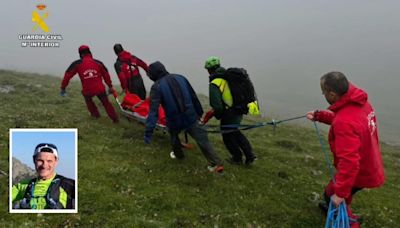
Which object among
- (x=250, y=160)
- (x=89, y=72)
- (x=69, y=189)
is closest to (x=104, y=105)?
(x=89, y=72)

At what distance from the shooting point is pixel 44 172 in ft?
30.2

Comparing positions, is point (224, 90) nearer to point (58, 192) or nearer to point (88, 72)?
point (58, 192)

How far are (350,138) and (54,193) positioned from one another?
22.4 feet

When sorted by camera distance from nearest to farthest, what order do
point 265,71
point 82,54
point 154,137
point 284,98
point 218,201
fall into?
point 218,201 → point 154,137 → point 82,54 → point 284,98 → point 265,71

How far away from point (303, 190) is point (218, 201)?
12.2 ft

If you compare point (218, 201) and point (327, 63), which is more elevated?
point (327, 63)

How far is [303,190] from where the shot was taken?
48.0 ft

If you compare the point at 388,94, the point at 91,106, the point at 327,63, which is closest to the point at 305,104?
the point at 388,94

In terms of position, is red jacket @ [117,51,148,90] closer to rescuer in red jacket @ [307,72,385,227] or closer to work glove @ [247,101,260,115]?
work glove @ [247,101,260,115]

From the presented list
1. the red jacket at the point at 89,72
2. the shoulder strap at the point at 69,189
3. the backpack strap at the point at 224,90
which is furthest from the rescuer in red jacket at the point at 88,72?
the shoulder strap at the point at 69,189

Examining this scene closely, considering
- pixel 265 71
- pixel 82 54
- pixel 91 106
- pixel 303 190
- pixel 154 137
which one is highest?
pixel 265 71

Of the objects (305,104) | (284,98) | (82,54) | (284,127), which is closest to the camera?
(82,54)

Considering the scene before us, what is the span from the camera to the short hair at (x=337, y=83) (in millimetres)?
8898

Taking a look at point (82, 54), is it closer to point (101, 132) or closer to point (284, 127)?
point (101, 132)
